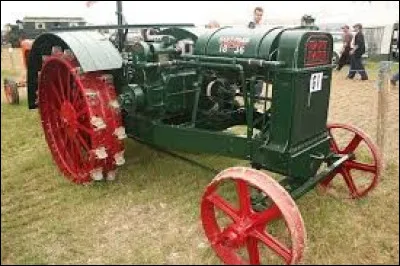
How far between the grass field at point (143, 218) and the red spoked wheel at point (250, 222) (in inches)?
8.1

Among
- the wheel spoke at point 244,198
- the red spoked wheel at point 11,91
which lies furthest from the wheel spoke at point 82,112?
the red spoked wheel at point 11,91

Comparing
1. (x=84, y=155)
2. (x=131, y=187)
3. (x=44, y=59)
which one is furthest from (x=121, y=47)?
(x=131, y=187)

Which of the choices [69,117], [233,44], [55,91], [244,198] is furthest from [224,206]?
[55,91]

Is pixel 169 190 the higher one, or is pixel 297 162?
pixel 297 162

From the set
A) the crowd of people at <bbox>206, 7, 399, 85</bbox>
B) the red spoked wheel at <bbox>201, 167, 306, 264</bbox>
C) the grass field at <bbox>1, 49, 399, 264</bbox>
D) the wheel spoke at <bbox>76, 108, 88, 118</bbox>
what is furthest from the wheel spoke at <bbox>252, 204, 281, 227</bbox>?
the crowd of people at <bbox>206, 7, 399, 85</bbox>

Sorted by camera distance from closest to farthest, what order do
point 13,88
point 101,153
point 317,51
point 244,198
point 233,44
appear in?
point 244,198, point 317,51, point 233,44, point 101,153, point 13,88

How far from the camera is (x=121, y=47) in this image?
4.63m

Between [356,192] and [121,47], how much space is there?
267 cm

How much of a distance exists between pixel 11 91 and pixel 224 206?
615cm

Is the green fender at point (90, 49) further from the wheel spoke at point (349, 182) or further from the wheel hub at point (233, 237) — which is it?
the wheel spoke at point (349, 182)

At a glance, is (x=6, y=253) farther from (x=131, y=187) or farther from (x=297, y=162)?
(x=297, y=162)

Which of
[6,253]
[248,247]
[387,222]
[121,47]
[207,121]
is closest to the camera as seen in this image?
[248,247]

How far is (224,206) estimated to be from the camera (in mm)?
2986

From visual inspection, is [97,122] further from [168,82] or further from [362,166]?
[362,166]
